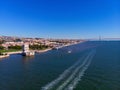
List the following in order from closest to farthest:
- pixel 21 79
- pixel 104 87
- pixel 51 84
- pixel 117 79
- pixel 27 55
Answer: pixel 104 87
pixel 51 84
pixel 117 79
pixel 21 79
pixel 27 55

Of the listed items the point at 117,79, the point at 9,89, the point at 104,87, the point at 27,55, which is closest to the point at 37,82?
the point at 9,89

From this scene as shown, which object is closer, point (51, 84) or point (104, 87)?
point (104, 87)

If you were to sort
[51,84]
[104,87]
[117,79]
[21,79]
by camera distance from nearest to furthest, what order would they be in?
[104,87] → [51,84] → [117,79] → [21,79]

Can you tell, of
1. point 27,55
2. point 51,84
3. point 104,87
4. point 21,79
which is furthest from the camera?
point 27,55

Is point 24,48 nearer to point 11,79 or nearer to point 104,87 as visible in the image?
point 11,79

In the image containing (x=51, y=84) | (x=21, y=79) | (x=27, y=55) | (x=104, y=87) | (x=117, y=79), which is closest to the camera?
(x=104, y=87)

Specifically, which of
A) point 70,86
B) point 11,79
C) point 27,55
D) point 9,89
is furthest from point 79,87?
point 27,55

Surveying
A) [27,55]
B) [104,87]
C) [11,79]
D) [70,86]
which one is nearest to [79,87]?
[70,86]

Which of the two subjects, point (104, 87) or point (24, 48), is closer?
point (104, 87)

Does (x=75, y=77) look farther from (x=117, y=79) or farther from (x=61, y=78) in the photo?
(x=117, y=79)
